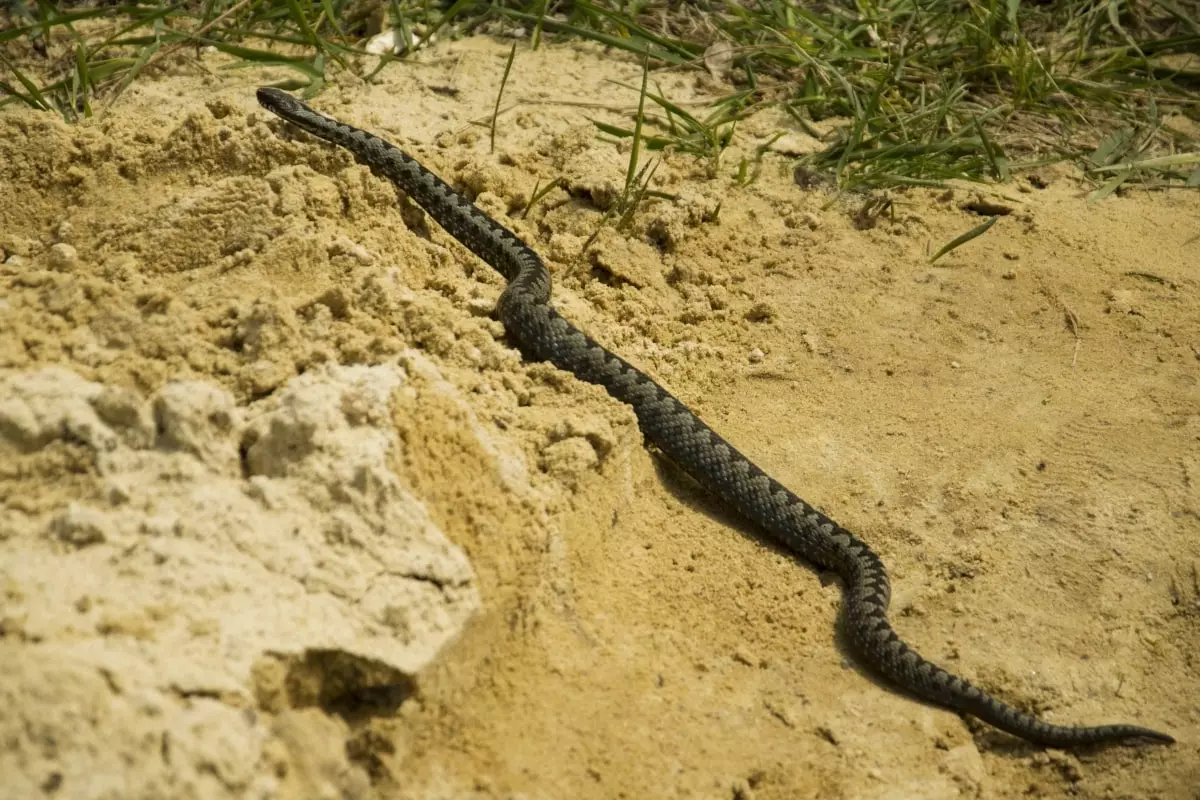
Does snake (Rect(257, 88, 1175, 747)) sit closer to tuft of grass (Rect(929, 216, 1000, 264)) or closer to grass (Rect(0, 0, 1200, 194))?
grass (Rect(0, 0, 1200, 194))

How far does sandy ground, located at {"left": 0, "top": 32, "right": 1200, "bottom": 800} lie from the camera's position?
317 cm

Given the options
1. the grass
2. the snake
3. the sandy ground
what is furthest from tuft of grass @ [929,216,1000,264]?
the snake

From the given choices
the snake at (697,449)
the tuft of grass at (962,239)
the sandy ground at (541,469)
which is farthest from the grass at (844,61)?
the snake at (697,449)

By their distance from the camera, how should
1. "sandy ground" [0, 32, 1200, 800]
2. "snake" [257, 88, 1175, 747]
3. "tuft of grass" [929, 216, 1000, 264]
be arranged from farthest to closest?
"tuft of grass" [929, 216, 1000, 264] → "snake" [257, 88, 1175, 747] → "sandy ground" [0, 32, 1200, 800]

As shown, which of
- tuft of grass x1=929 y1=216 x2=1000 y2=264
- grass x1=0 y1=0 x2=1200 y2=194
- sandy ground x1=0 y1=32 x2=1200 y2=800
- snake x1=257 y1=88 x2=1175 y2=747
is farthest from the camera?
grass x1=0 y1=0 x2=1200 y2=194

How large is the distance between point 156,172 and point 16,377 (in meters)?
1.91

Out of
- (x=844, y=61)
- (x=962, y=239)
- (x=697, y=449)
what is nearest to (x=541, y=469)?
(x=697, y=449)

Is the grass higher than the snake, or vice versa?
the grass

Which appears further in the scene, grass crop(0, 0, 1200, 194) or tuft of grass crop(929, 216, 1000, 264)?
grass crop(0, 0, 1200, 194)

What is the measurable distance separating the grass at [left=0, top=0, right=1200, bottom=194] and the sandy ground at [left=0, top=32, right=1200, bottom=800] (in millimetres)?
237

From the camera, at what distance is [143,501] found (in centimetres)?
331

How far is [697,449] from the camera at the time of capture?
4832mm

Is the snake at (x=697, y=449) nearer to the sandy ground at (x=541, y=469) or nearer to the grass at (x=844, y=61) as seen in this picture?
the sandy ground at (x=541, y=469)

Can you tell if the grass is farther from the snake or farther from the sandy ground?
the snake
